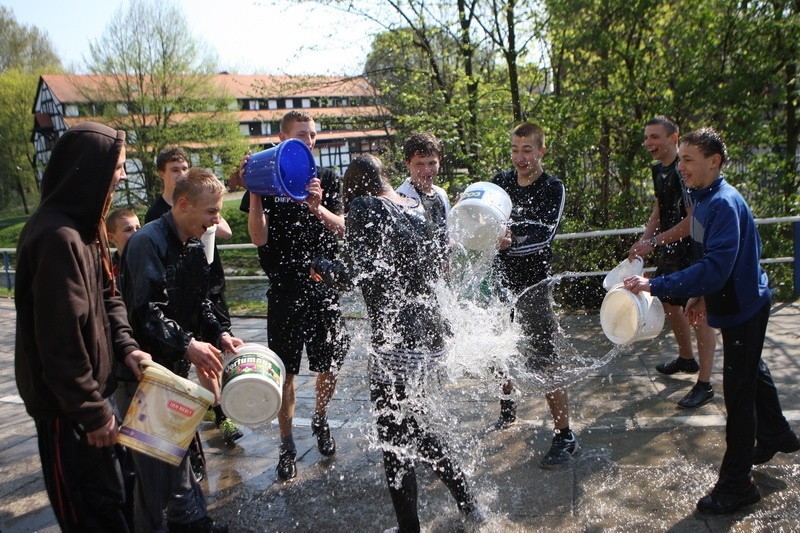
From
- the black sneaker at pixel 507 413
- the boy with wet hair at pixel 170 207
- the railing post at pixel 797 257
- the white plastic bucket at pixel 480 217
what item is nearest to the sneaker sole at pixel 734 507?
the black sneaker at pixel 507 413

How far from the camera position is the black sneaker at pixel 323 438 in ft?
13.4

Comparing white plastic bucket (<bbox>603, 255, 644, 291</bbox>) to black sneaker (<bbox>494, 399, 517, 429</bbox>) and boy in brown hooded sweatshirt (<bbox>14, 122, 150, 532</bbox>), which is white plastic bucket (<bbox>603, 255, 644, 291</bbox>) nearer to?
black sneaker (<bbox>494, 399, 517, 429</bbox>)

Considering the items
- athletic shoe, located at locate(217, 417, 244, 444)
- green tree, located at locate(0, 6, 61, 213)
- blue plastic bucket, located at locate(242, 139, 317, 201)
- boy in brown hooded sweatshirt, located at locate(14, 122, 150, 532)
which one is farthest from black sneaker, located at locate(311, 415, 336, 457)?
green tree, located at locate(0, 6, 61, 213)

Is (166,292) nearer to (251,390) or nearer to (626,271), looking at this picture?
(251,390)

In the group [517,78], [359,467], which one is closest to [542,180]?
[359,467]

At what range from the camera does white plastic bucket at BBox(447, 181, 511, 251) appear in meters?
3.96

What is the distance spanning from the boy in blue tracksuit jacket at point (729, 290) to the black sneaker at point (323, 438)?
2.08 meters

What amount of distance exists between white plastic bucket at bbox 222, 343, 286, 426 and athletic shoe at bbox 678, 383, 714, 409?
285 cm

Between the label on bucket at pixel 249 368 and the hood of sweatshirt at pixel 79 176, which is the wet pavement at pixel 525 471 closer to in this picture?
the label on bucket at pixel 249 368

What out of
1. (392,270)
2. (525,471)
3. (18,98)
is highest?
(18,98)

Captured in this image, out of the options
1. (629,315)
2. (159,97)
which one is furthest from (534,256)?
(159,97)

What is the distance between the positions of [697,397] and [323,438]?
2.53m

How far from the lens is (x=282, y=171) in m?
3.69

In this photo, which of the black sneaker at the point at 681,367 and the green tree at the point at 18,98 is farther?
the green tree at the point at 18,98
